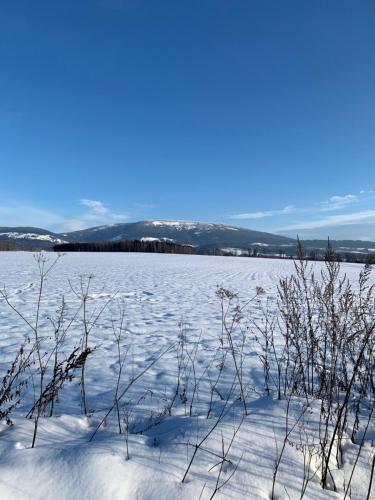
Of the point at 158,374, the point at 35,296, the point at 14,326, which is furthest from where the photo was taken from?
the point at 35,296

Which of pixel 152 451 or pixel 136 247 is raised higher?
pixel 136 247

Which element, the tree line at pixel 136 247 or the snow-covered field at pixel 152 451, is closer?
the snow-covered field at pixel 152 451

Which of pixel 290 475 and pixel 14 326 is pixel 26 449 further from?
pixel 14 326

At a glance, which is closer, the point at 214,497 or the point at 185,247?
the point at 214,497

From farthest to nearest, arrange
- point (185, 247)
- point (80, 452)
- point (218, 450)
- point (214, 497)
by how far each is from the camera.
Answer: point (185, 247), point (218, 450), point (80, 452), point (214, 497)

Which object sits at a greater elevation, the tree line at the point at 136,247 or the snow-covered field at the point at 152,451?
the tree line at the point at 136,247

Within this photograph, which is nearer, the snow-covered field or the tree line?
the snow-covered field

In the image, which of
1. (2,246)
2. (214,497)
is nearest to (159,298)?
(214,497)

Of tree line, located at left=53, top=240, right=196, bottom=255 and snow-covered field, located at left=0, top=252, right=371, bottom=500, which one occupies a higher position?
tree line, located at left=53, top=240, right=196, bottom=255

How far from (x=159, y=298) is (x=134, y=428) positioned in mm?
10074

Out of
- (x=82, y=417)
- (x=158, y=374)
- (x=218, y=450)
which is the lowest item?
(x=158, y=374)

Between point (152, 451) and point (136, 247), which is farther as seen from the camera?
point (136, 247)

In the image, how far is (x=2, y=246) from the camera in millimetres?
92812

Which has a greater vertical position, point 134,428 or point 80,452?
point 80,452
